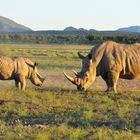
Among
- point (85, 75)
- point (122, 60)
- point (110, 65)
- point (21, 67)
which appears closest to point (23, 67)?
point (21, 67)

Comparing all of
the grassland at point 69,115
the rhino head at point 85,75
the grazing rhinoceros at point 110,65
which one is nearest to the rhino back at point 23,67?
the grassland at point 69,115

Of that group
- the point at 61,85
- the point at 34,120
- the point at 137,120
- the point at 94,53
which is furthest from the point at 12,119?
the point at 61,85

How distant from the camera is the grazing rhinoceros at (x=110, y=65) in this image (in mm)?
19812

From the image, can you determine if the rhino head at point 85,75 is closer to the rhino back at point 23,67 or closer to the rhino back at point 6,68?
the rhino back at point 23,67

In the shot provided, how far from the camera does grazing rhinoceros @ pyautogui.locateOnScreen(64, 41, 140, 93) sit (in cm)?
1981

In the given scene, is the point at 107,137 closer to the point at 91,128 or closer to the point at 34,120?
the point at 91,128

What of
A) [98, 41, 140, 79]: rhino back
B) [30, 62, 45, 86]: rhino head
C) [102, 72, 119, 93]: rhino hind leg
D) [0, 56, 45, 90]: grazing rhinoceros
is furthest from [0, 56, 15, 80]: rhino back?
[102, 72, 119, 93]: rhino hind leg

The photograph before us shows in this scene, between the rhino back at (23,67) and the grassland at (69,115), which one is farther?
the rhino back at (23,67)

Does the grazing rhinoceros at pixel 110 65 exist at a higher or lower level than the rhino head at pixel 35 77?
higher

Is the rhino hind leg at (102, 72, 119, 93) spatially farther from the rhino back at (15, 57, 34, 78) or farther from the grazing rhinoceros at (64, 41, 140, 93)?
the rhino back at (15, 57, 34, 78)

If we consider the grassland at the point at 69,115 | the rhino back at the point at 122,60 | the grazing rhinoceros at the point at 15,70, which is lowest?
the grassland at the point at 69,115

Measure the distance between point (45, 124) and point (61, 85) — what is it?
1111 cm

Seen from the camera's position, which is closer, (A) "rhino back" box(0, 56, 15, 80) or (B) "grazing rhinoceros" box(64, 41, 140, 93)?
(B) "grazing rhinoceros" box(64, 41, 140, 93)

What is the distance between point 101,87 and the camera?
24.5 meters
